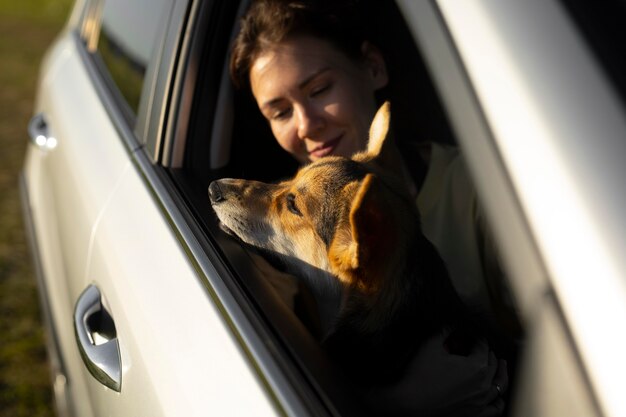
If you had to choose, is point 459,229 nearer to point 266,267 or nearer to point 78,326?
point 266,267

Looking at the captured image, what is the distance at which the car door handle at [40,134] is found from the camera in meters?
3.07

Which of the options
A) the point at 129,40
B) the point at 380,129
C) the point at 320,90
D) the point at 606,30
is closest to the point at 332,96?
the point at 320,90

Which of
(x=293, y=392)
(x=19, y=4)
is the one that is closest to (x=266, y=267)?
(x=293, y=392)

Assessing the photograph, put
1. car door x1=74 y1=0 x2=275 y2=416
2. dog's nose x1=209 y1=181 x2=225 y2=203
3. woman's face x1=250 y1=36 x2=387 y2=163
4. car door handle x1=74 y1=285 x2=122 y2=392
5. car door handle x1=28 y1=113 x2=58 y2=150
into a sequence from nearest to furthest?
car door x1=74 y1=0 x2=275 y2=416 → car door handle x1=74 y1=285 x2=122 y2=392 → dog's nose x1=209 y1=181 x2=225 y2=203 → woman's face x1=250 y1=36 x2=387 y2=163 → car door handle x1=28 y1=113 x2=58 y2=150

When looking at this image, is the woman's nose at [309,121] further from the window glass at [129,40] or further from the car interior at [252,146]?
the window glass at [129,40]

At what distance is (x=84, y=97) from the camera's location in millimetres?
2891

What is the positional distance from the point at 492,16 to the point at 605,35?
0.16 m

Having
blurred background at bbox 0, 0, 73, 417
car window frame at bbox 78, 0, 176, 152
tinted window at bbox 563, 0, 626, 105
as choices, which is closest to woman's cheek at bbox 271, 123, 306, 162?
car window frame at bbox 78, 0, 176, 152

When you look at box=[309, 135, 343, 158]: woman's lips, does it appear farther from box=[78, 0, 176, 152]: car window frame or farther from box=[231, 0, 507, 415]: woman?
box=[78, 0, 176, 152]: car window frame

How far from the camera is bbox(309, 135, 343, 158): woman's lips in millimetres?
2736

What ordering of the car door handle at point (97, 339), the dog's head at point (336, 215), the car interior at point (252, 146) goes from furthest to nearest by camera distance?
the dog's head at point (336, 215), the car door handle at point (97, 339), the car interior at point (252, 146)

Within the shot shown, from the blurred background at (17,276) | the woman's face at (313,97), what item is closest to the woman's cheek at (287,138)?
the woman's face at (313,97)

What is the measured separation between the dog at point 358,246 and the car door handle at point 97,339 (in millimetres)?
433

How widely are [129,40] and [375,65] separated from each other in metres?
0.94
